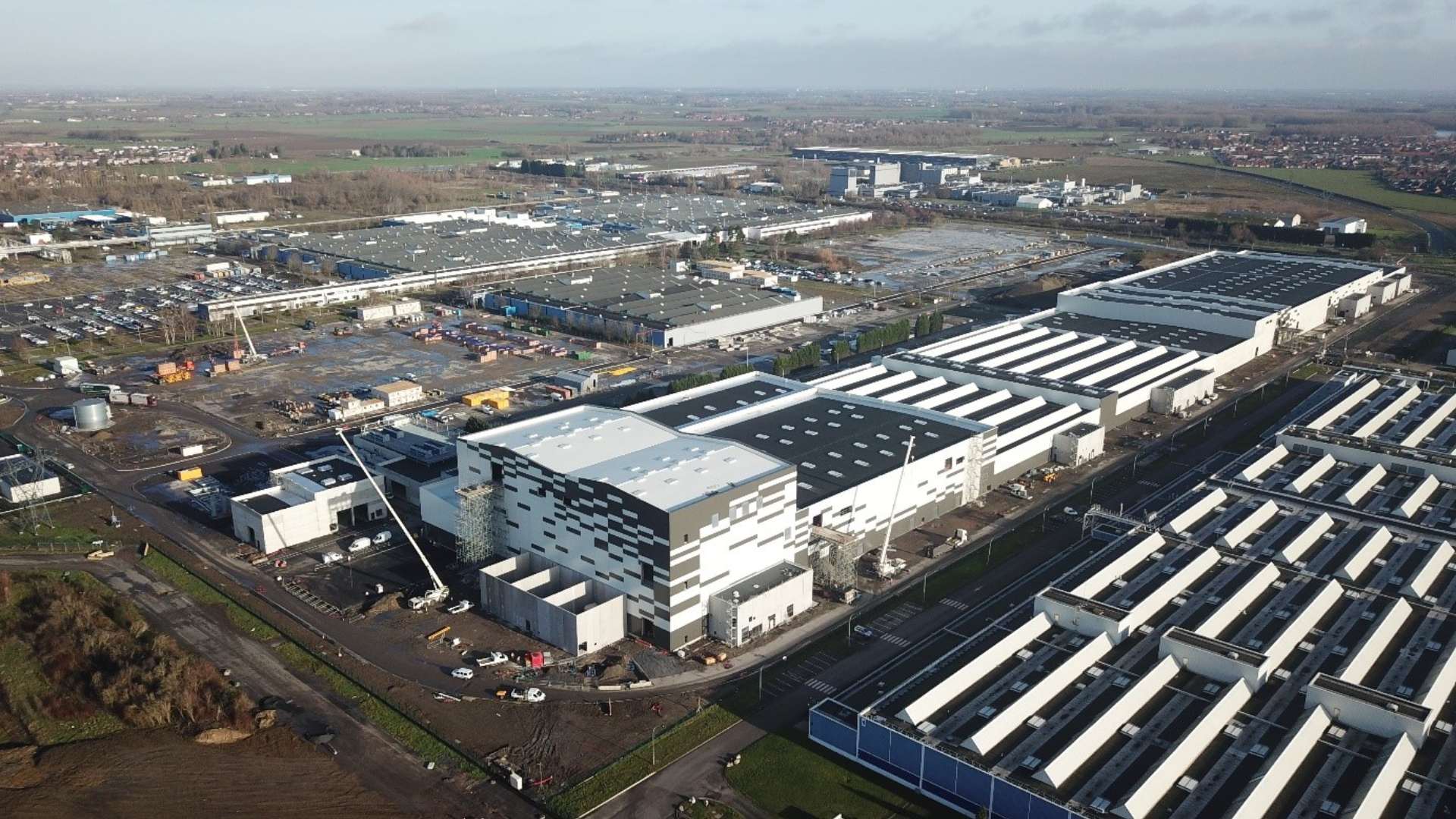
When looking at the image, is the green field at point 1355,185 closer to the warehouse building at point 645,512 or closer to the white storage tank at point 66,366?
the warehouse building at point 645,512

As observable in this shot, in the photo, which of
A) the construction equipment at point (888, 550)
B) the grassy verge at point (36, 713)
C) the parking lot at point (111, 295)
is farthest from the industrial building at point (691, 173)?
the grassy verge at point (36, 713)

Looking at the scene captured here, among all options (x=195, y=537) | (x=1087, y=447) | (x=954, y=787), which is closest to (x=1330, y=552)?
(x=1087, y=447)

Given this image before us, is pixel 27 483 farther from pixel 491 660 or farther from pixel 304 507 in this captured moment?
pixel 491 660

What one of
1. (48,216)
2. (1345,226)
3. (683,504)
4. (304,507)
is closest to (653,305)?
(304,507)

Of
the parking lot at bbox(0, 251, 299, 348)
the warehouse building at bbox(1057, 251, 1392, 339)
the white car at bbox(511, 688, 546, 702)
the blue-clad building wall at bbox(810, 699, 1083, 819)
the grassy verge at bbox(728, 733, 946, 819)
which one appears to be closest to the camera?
the blue-clad building wall at bbox(810, 699, 1083, 819)

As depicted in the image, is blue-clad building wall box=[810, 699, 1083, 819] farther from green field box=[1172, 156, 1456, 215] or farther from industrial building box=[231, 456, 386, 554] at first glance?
green field box=[1172, 156, 1456, 215]

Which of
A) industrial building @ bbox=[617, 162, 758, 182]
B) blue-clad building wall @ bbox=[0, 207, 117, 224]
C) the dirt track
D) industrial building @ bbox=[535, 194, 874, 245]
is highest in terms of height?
industrial building @ bbox=[617, 162, 758, 182]

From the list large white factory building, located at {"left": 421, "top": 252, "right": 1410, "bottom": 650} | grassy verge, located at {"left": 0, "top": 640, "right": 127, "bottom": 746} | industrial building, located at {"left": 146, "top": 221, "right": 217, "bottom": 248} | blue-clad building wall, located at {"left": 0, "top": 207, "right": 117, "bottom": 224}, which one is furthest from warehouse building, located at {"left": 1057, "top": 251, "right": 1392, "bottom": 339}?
blue-clad building wall, located at {"left": 0, "top": 207, "right": 117, "bottom": 224}

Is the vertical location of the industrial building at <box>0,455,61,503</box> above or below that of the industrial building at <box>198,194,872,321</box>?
below
